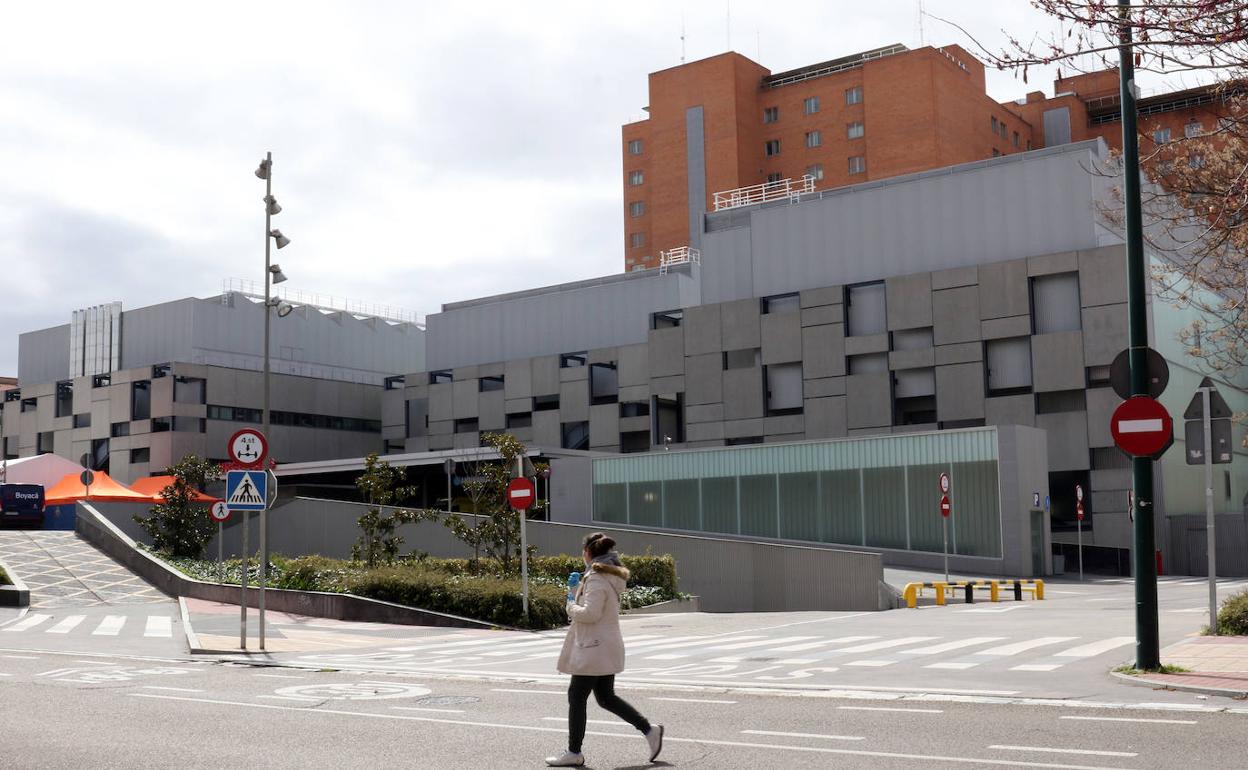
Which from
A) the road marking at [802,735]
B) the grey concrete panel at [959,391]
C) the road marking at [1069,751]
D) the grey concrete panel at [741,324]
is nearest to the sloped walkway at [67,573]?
the road marking at [802,735]

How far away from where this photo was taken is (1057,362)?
167ft

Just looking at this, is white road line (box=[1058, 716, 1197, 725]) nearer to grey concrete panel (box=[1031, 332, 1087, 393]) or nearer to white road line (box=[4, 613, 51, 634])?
white road line (box=[4, 613, 51, 634])

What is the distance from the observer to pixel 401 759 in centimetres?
844

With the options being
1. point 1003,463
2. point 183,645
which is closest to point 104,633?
point 183,645

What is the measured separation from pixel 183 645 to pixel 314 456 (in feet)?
205

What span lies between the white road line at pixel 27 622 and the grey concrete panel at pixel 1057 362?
129 feet

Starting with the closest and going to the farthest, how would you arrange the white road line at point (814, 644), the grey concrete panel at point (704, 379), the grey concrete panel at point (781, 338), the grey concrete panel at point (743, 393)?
the white road line at point (814, 644) → the grey concrete panel at point (781, 338) → the grey concrete panel at point (743, 393) → the grey concrete panel at point (704, 379)

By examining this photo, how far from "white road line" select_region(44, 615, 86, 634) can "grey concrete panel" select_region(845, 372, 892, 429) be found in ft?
123

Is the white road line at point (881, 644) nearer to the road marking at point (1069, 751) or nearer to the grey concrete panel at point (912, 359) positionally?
the road marking at point (1069, 751)

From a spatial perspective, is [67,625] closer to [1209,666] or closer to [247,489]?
[247,489]

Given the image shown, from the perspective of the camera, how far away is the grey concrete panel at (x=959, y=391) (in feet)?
174

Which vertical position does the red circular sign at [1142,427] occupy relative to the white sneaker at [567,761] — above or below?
above

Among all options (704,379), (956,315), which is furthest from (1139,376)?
(704,379)

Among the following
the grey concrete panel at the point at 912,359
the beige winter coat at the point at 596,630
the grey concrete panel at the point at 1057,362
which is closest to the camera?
the beige winter coat at the point at 596,630
